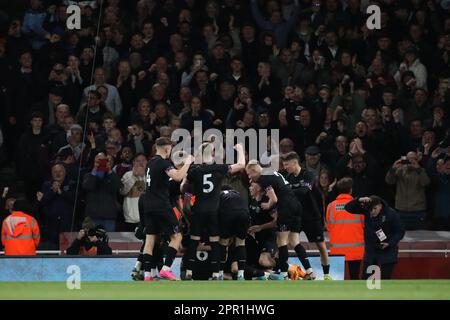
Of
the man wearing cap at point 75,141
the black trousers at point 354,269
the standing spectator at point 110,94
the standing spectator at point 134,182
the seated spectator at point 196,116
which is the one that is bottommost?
the black trousers at point 354,269

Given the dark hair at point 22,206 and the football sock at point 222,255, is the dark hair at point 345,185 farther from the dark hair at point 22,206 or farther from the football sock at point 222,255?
the dark hair at point 22,206

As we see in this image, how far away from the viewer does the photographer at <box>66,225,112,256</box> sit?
70.0 feet

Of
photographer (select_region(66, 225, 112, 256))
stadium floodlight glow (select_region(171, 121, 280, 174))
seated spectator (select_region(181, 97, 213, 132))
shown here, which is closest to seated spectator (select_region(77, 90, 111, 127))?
seated spectator (select_region(181, 97, 213, 132))

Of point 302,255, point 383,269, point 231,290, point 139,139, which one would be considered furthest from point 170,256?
point 139,139

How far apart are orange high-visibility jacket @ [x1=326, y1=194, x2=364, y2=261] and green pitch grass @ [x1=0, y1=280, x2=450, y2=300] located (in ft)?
7.74

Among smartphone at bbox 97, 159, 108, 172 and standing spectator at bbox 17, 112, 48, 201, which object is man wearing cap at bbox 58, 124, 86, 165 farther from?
smartphone at bbox 97, 159, 108, 172

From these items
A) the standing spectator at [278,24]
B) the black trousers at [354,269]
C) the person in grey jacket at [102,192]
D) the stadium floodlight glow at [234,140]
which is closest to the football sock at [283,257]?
the black trousers at [354,269]

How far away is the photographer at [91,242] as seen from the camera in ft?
70.0

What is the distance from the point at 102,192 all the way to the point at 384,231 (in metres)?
5.15

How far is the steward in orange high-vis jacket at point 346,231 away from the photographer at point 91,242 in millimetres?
3324

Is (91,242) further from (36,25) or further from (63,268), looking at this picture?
(36,25)
